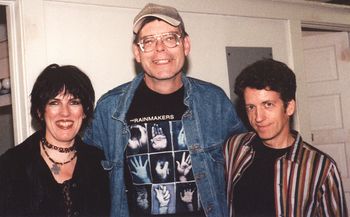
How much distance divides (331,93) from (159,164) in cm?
268

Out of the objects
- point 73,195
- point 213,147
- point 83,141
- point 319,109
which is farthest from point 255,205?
point 319,109

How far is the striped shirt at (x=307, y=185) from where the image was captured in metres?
1.53

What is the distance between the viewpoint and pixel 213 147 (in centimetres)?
196

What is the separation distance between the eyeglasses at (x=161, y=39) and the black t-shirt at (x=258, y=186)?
24.9 inches

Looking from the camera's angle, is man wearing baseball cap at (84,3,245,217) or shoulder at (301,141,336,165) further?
man wearing baseball cap at (84,3,245,217)

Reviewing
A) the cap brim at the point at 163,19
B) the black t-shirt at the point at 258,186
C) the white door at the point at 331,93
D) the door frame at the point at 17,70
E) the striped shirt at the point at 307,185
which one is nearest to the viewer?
the striped shirt at the point at 307,185

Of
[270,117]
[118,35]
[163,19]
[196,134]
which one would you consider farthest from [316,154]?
[118,35]

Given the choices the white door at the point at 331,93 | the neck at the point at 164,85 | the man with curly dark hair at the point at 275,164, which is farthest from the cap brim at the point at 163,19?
the white door at the point at 331,93

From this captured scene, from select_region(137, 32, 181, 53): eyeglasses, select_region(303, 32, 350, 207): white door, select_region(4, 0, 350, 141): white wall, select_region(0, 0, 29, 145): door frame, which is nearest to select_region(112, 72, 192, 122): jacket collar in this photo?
select_region(137, 32, 181, 53): eyeglasses

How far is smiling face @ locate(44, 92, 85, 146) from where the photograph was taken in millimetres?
1662

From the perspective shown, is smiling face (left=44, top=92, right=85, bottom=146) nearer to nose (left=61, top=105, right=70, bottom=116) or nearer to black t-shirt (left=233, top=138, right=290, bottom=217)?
nose (left=61, top=105, right=70, bottom=116)

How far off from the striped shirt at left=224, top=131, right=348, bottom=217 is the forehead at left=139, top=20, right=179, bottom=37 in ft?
2.55

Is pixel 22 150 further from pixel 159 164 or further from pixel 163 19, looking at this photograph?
pixel 163 19

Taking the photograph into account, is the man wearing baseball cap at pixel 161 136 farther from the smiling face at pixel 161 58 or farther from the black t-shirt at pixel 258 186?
the black t-shirt at pixel 258 186
